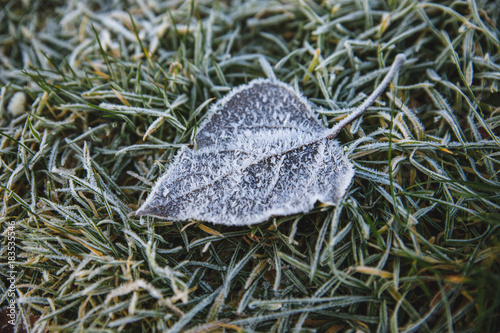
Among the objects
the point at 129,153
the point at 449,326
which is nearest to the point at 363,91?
the point at 449,326

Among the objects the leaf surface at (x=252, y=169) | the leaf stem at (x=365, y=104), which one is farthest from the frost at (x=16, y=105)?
the leaf stem at (x=365, y=104)

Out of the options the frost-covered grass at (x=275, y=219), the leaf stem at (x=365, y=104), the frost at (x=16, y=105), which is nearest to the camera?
the frost-covered grass at (x=275, y=219)

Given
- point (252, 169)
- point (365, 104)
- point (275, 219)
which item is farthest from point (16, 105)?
point (365, 104)

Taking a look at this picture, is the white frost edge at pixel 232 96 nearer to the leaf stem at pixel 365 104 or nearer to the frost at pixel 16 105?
the leaf stem at pixel 365 104

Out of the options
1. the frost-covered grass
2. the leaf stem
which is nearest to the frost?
the frost-covered grass

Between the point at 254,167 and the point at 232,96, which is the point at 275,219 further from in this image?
the point at 232,96

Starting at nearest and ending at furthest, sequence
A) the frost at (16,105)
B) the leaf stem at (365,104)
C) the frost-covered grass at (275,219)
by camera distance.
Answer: the frost-covered grass at (275,219)
the leaf stem at (365,104)
the frost at (16,105)

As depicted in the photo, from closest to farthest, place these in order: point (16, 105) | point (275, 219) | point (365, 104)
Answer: point (275, 219) → point (365, 104) → point (16, 105)
